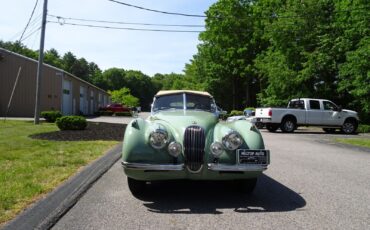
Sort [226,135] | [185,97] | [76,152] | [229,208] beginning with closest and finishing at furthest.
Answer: [229,208]
[226,135]
[185,97]
[76,152]

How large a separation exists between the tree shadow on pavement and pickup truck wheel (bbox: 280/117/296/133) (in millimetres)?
16871

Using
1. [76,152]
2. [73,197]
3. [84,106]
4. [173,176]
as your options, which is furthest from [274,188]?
[84,106]

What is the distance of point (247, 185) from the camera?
691 centimetres

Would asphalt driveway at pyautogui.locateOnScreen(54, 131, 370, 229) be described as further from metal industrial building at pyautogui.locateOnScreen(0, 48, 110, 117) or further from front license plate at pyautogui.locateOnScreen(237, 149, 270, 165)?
metal industrial building at pyautogui.locateOnScreen(0, 48, 110, 117)

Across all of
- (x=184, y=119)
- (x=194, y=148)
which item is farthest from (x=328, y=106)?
(x=194, y=148)

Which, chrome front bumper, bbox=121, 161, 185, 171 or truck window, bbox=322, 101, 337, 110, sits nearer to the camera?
chrome front bumper, bbox=121, 161, 185, 171

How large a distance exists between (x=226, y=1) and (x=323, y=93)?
23534 millimetres

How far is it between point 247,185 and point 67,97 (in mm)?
42396

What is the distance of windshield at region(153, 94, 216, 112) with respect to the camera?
831 centimetres

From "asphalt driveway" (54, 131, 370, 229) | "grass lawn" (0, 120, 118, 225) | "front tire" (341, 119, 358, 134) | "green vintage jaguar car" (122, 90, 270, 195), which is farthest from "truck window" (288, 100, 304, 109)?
"green vintage jaguar car" (122, 90, 270, 195)

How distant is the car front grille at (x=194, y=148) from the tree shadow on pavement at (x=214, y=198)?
594mm

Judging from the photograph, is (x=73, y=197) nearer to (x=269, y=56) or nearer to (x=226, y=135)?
(x=226, y=135)

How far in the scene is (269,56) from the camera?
130 ft

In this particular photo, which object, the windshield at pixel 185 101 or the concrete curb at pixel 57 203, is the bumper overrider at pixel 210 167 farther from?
the windshield at pixel 185 101
